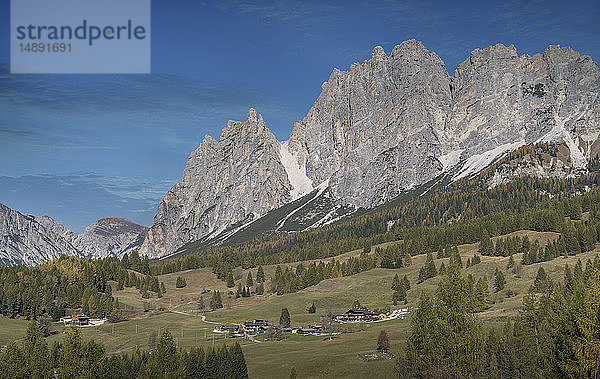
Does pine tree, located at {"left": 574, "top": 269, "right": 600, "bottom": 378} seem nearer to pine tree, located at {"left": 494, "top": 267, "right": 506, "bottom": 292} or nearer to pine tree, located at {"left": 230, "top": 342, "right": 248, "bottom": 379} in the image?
pine tree, located at {"left": 230, "top": 342, "right": 248, "bottom": 379}

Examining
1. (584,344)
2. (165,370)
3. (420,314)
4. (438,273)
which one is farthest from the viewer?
(438,273)

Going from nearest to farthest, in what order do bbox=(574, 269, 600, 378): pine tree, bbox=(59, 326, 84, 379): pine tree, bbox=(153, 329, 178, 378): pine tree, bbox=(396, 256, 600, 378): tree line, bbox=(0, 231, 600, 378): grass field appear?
bbox=(574, 269, 600, 378): pine tree < bbox=(396, 256, 600, 378): tree line < bbox=(59, 326, 84, 379): pine tree < bbox=(153, 329, 178, 378): pine tree < bbox=(0, 231, 600, 378): grass field

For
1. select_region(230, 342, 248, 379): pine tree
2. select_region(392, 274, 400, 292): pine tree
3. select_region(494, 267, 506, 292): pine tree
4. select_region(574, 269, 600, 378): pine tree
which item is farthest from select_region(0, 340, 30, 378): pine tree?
select_region(392, 274, 400, 292): pine tree

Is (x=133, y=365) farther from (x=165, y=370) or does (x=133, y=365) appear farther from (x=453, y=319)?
(x=453, y=319)

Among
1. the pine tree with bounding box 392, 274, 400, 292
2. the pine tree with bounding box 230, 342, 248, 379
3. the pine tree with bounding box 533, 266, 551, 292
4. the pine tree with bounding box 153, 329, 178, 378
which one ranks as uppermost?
the pine tree with bounding box 392, 274, 400, 292

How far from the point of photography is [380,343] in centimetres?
10369

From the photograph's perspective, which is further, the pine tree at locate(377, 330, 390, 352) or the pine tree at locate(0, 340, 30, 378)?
the pine tree at locate(377, 330, 390, 352)

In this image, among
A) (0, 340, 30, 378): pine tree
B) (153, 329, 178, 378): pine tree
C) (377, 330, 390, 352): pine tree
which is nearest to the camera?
(0, 340, 30, 378): pine tree

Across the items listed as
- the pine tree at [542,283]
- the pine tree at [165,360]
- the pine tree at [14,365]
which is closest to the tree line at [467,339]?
the pine tree at [165,360]

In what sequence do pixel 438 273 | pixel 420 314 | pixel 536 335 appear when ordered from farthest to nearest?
pixel 438 273 → pixel 536 335 → pixel 420 314

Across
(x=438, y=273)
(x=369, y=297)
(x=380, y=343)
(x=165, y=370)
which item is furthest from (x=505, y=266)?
(x=165, y=370)

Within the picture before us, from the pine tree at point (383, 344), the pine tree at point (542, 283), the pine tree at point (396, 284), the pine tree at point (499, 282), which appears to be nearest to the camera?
the pine tree at point (383, 344)

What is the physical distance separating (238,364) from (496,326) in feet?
160

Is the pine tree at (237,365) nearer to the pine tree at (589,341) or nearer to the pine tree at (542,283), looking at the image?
the pine tree at (589,341)
